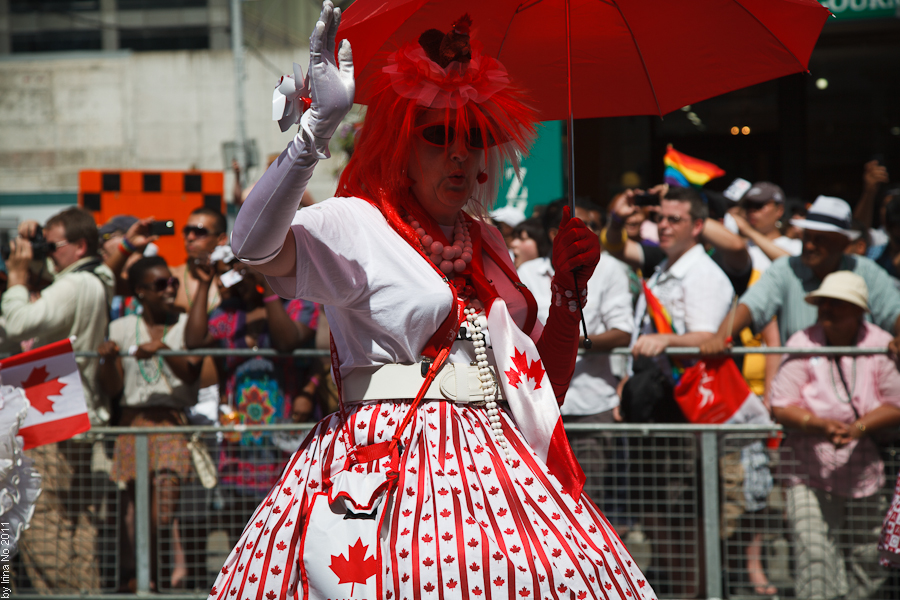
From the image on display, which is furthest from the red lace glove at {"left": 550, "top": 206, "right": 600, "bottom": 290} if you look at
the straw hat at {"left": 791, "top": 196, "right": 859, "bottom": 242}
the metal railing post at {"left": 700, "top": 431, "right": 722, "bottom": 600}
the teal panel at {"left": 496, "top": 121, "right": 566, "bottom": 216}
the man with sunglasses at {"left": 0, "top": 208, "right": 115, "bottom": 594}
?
the teal panel at {"left": 496, "top": 121, "right": 566, "bottom": 216}

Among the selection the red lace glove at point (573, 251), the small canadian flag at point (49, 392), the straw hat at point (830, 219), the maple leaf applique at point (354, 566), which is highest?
the straw hat at point (830, 219)

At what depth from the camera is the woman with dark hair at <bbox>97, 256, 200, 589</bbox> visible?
4.52 meters

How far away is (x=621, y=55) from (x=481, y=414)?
127 cm

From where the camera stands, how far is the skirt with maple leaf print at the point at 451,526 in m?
1.95

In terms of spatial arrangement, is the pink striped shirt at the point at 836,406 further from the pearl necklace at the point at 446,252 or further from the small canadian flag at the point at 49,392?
the small canadian flag at the point at 49,392

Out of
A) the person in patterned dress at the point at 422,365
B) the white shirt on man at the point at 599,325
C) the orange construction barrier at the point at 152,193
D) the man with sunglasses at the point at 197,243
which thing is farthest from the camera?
the orange construction barrier at the point at 152,193

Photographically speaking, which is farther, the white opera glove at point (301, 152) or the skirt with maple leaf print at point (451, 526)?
the skirt with maple leaf print at point (451, 526)

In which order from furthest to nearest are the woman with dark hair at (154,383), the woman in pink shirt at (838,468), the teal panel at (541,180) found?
the teal panel at (541,180)
the woman with dark hair at (154,383)
the woman in pink shirt at (838,468)

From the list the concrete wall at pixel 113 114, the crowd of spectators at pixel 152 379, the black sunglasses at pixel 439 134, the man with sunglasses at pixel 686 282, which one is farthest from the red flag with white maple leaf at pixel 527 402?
the concrete wall at pixel 113 114

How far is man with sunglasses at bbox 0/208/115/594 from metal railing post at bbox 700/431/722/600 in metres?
2.94

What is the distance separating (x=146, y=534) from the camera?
443cm

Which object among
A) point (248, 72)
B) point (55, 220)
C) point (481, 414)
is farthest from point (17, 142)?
point (481, 414)

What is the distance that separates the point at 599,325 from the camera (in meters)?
4.77

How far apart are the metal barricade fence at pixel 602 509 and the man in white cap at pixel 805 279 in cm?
75
